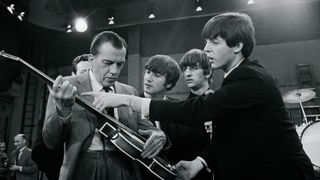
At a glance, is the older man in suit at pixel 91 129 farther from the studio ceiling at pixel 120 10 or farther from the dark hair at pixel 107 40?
the studio ceiling at pixel 120 10

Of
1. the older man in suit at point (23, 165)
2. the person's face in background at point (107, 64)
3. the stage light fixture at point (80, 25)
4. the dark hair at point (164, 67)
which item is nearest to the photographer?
the person's face in background at point (107, 64)

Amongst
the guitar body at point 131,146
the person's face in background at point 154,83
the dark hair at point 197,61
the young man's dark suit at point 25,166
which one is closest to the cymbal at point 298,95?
the dark hair at point 197,61

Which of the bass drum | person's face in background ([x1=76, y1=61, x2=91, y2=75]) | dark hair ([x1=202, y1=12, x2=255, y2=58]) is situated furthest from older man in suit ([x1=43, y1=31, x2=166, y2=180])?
the bass drum

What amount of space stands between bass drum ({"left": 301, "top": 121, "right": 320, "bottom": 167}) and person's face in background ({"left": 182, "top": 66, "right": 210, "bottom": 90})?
11.4 ft

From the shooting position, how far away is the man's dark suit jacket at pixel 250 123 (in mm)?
1623

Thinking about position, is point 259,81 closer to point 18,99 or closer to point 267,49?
point 267,49

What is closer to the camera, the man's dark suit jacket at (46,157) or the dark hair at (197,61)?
the man's dark suit jacket at (46,157)

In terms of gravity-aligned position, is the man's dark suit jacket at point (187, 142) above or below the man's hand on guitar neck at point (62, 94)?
below

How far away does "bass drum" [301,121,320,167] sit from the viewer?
5559 mm

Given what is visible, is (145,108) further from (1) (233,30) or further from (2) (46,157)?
(2) (46,157)

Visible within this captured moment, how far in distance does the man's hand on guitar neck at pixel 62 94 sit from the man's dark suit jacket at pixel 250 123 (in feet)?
1.50

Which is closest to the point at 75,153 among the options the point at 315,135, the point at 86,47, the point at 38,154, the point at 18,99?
the point at 38,154

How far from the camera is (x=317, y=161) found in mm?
5590

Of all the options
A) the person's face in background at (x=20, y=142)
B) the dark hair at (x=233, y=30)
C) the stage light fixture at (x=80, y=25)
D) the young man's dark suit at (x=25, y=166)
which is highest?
the stage light fixture at (x=80, y=25)
